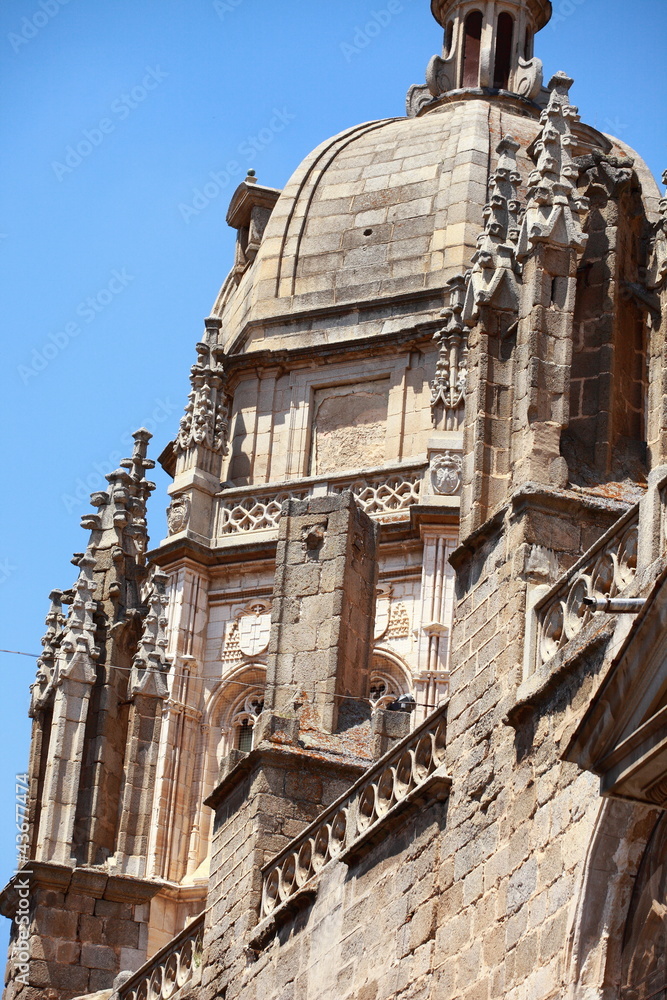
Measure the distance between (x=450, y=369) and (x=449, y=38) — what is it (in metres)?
11.5

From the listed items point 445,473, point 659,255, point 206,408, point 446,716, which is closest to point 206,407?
point 206,408

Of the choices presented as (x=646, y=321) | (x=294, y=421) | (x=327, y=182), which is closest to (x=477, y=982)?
(x=646, y=321)

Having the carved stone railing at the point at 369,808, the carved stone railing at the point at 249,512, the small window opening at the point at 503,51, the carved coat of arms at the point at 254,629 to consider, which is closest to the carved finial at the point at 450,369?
the carved stone railing at the point at 249,512

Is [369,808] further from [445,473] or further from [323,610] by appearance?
[445,473]

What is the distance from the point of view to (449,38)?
138 ft

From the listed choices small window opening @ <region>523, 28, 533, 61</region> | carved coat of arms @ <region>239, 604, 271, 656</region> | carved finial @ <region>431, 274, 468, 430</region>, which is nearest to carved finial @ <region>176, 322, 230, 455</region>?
carved coat of arms @ <region>239, 604, 271, 656</region>

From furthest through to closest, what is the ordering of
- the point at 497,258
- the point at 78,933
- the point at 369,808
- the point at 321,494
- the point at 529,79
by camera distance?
the point at 529,79
the point at 321,494
the point at 78,933
the point at 497,258
the point at 369,808

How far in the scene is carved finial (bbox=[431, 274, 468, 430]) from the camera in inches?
1267

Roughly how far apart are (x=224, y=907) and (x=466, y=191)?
20.1m

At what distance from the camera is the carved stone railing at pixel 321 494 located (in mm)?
32344

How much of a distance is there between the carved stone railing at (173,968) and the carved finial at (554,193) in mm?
5752

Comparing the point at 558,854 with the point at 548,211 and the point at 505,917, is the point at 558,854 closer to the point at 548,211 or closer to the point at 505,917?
the point at 505,917

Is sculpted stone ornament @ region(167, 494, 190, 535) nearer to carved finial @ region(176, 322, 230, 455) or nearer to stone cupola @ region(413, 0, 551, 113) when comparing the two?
carved finial @ region(176, 322, 230, 455)

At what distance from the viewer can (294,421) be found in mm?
34625
